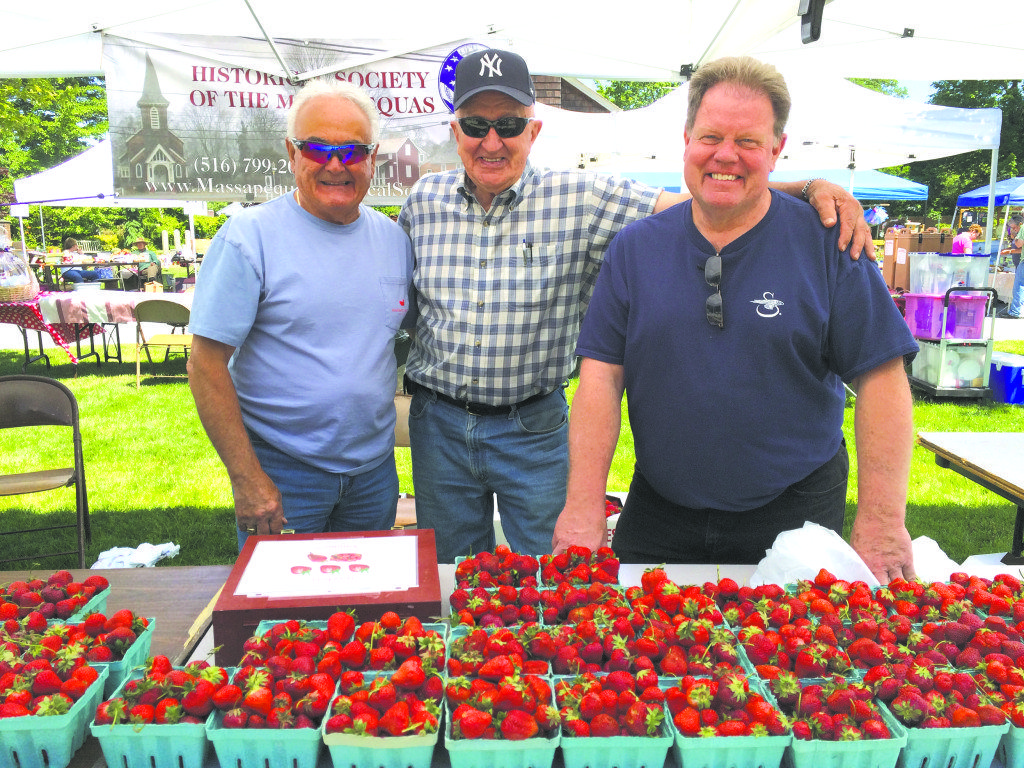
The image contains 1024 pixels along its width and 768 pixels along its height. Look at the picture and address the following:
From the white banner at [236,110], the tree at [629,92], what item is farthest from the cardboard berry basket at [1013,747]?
the tree at [629,92]

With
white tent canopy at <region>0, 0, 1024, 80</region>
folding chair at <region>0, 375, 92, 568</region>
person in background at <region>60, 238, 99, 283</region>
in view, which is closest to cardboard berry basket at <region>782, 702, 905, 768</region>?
white tent canopy at <region>0, 0, 1024, 80</region>

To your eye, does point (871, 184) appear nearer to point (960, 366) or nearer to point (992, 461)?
point (960, 366)

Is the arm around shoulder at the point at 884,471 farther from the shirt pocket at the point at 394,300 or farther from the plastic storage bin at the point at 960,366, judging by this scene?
A: the plastic storage bin at the point at 960,366

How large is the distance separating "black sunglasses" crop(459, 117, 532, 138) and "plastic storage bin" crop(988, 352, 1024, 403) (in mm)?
7750

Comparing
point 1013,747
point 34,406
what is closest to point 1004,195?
point 34,406

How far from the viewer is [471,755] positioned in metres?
1.20

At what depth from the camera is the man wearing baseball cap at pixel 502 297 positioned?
2496 millimetres

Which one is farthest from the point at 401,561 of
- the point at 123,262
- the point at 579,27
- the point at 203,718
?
the point at 123,262

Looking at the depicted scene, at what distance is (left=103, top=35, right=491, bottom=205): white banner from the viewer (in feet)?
14.9

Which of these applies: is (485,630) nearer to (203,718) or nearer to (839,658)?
(203,718)

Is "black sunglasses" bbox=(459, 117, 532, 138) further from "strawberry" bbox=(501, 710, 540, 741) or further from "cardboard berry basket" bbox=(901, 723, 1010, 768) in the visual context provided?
"cardboard berry basket" bbox=(901, 723, 1010, 768)

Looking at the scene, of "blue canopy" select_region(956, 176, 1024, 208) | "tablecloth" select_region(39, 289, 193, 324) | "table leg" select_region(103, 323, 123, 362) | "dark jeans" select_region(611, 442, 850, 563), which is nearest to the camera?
"dark jeans" select_region(611, 442, 850, 563)

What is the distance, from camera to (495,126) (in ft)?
8.02

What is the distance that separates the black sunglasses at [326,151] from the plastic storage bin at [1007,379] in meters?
8.14
